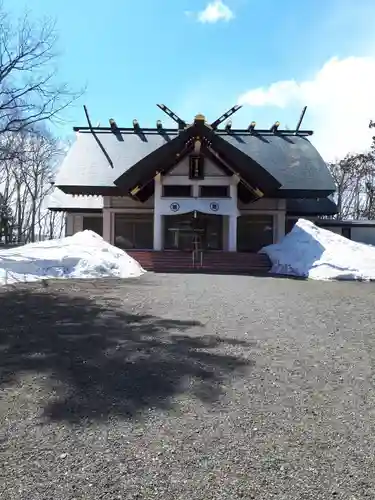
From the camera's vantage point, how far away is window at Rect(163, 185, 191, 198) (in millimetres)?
18259

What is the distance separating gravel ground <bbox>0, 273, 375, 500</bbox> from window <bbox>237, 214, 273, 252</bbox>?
14.4 metres

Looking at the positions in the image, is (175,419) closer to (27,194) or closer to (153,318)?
(153,318)

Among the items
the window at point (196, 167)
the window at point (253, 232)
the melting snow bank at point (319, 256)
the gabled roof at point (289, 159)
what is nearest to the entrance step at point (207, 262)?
the melting snow bank at point (319, 256)

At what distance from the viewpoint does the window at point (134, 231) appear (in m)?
20.8

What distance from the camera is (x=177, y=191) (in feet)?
60.2

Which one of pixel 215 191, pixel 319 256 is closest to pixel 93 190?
pixel 215 191

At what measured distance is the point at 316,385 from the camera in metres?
3.63

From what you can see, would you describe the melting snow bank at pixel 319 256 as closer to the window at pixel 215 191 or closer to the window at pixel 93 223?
the window at pixel 215 191

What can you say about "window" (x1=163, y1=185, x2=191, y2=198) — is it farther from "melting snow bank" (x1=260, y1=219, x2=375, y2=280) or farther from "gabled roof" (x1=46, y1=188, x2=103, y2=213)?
"gabled roof" (x1=46, y1=188, x2=103, y2=213)

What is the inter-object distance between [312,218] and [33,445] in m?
22.6

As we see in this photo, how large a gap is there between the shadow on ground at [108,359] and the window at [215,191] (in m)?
12.0

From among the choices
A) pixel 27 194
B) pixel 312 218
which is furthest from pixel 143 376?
pixel 27 194

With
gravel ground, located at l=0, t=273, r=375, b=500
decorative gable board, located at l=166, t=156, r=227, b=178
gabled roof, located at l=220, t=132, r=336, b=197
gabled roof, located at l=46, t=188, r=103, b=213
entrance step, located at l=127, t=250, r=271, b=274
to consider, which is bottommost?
gravel ground, located at l=0, t=273, r=375, b=500

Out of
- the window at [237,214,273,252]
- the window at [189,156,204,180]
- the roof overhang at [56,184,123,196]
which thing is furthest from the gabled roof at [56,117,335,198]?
the window at [237,214,273,252]
